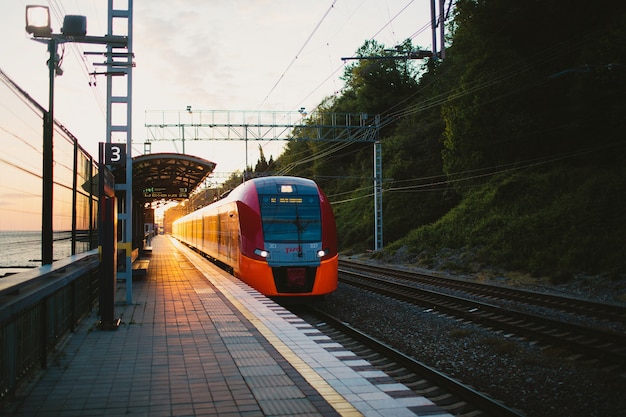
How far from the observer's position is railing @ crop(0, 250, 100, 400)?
4.38 metres

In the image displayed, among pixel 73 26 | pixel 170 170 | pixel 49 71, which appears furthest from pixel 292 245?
pixel 170 170

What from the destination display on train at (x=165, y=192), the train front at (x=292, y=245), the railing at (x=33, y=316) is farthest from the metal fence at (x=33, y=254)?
the destination display on train at (x=165, y=192)

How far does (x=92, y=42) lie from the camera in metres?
Result: 10.0

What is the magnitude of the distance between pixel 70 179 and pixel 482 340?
22.0ft

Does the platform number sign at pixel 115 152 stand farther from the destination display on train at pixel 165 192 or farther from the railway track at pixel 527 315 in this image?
the destination display on train at pixel 165 192

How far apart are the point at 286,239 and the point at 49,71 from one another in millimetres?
6506

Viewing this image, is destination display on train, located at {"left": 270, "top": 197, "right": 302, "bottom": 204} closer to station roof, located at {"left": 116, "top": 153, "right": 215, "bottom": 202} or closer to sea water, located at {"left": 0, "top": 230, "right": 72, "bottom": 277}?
station roof, located at {"left": 116, "top": 153, "right": 215, "bottom": 202}

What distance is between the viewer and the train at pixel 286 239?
42.0 ft

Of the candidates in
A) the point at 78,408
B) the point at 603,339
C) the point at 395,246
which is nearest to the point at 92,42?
the point at 78,408

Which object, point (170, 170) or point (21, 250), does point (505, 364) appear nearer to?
point (21, 250)

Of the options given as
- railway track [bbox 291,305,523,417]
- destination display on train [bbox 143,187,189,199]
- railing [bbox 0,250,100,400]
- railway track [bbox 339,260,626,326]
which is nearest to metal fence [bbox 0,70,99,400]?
railing [bbox 0,250,100,400]

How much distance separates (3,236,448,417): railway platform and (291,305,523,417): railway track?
87cm

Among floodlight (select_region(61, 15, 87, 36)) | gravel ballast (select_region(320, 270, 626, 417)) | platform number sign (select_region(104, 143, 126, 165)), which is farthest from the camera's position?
platform number sign (select_region(104, 143, 126, 165))

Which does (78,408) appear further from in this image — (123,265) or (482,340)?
(123,265)
